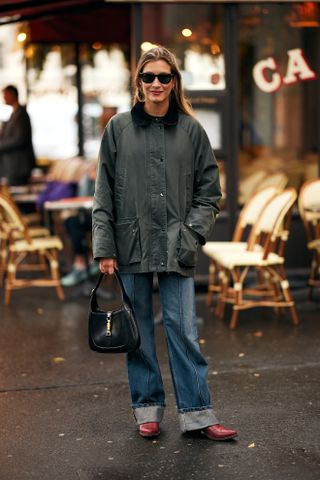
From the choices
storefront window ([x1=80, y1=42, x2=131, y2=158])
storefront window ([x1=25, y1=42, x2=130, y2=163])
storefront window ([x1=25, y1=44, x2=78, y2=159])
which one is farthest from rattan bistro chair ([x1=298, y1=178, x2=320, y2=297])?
storefront window ([x1=25, y1=44, x2=78, y2=159])

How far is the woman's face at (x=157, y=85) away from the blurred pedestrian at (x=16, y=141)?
7.11 meters

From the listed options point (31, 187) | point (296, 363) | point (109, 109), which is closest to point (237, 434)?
point (296, 363)

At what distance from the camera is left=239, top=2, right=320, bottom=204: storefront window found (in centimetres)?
982

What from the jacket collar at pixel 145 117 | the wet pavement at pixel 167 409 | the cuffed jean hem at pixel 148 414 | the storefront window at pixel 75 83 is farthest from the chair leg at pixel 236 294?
the storefront window at pixel 75 83

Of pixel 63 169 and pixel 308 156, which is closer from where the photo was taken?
pixel 308 156

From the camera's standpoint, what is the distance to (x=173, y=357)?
5301 millimetres

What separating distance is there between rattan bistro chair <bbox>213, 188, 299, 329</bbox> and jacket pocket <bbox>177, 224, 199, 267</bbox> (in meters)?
2.93

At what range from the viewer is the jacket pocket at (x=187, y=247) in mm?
5207

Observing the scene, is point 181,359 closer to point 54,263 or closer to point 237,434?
point 237,434

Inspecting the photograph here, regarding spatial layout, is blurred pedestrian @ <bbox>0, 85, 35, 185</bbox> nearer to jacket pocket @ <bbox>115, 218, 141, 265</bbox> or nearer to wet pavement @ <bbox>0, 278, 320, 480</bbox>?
wet pavement @ <bbox>0, 278, 320, 480</bbox>

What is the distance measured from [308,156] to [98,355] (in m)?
3.78

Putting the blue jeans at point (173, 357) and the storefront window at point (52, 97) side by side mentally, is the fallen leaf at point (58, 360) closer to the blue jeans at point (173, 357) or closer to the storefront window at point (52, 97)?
the blue jeans at point (173, 357)

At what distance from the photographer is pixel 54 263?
9750 mm

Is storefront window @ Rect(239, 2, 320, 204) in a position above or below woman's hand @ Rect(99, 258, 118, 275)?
above
